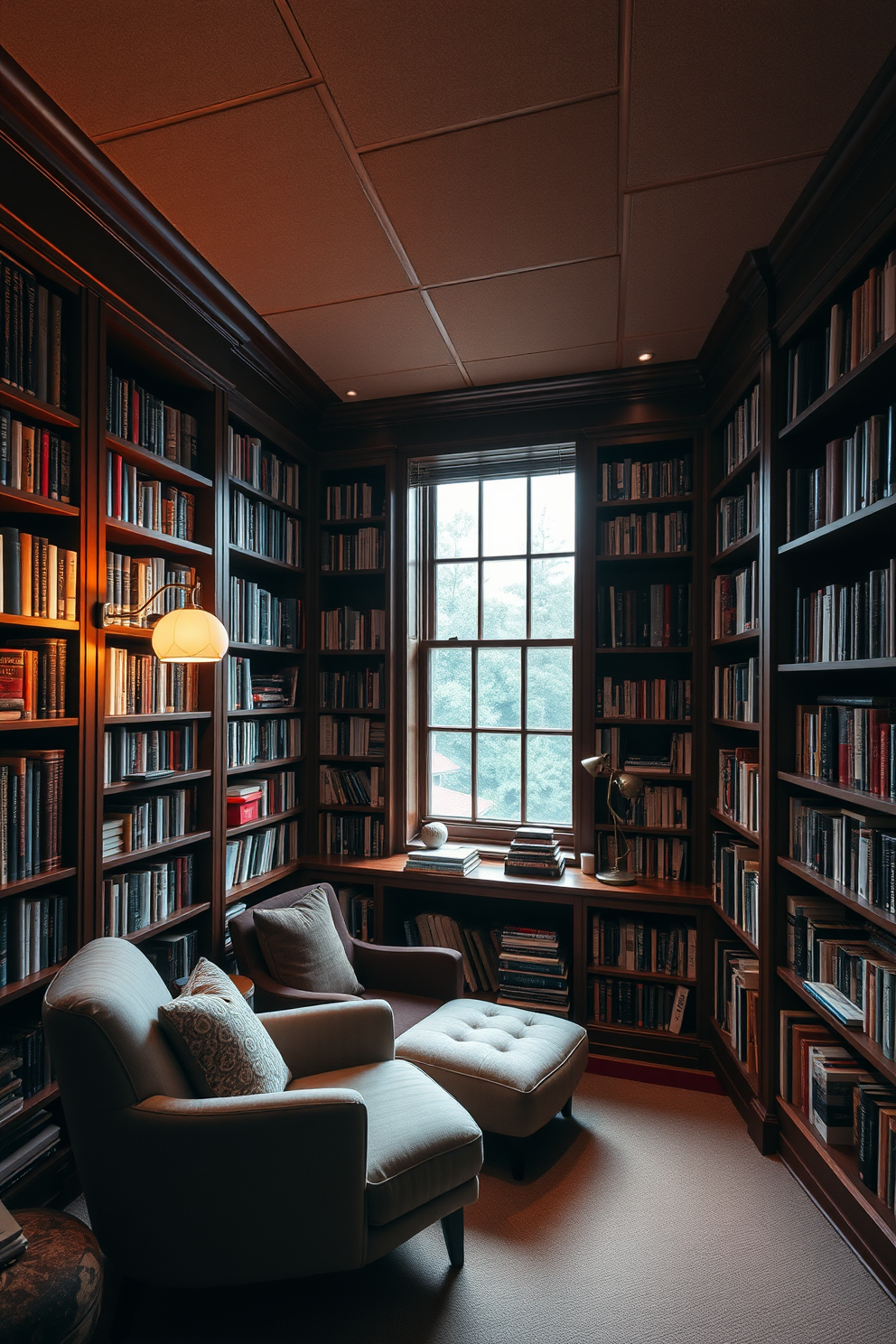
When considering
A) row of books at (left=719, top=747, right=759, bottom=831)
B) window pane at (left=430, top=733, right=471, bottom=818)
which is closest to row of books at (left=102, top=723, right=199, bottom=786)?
Result: window pane at (left=430, top=733, right=471, bottom=818)

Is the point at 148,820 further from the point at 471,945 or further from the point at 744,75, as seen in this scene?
the point at 744,75

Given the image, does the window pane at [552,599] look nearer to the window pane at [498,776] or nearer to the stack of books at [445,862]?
the window pane at [498,776]

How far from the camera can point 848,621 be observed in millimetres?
2055

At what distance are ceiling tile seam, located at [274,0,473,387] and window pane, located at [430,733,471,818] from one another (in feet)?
6.62

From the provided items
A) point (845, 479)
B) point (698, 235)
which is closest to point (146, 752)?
point (845, 479)

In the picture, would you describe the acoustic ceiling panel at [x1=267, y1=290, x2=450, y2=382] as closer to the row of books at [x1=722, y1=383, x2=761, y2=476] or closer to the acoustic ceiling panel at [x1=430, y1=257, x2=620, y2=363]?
the acoustic ceiling panel at [x1=430, y1=257, x2=620, y2=363]

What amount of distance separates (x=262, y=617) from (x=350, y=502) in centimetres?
85

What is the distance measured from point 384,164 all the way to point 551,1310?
3.07 m

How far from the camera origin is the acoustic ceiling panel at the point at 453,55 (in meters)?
1.54

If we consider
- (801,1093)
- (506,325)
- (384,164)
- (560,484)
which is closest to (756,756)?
(801,1093)

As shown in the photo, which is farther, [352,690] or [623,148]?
[352,690]

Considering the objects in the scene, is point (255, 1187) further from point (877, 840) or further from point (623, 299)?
point (623, 299)

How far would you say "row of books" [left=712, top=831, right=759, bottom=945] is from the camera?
2.63 meters

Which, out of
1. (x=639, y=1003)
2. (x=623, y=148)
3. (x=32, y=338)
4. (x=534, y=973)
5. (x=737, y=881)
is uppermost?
(x=623, y=148)
